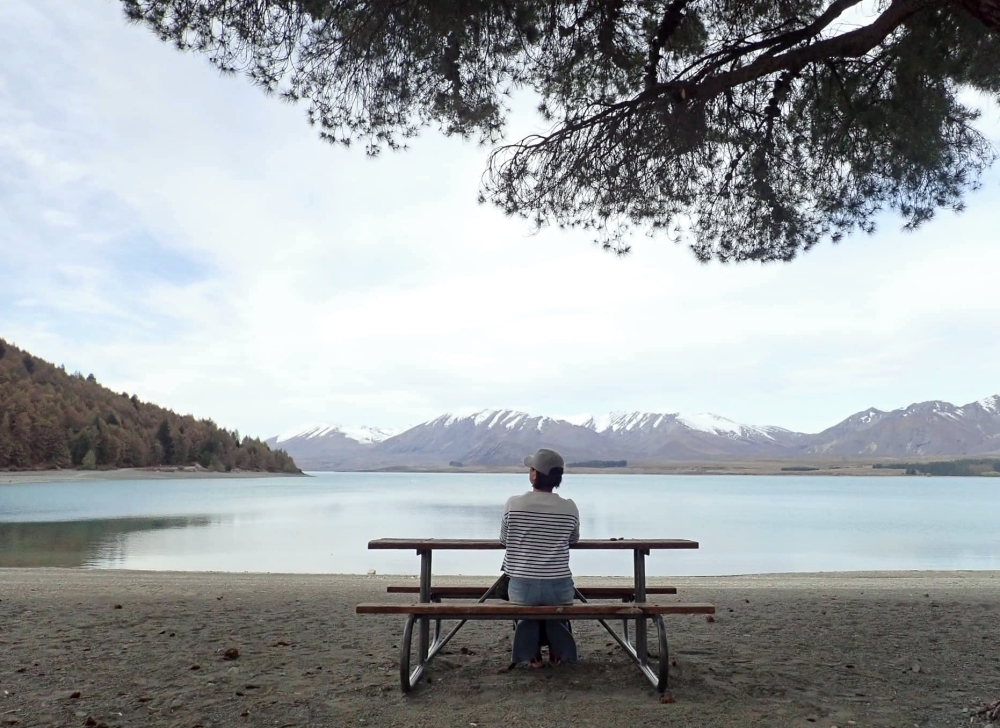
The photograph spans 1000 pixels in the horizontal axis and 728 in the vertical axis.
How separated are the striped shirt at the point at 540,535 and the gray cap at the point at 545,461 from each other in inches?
5.3

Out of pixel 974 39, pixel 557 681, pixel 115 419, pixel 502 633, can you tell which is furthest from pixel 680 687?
pixel 115 419

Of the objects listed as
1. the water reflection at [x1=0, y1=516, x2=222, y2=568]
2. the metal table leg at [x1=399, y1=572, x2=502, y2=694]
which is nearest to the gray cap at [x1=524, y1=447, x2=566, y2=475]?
the metal table leg at [x1=399, y1=572, x2=502, y2=694]

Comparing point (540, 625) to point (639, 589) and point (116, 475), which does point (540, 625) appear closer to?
point (639, 589)

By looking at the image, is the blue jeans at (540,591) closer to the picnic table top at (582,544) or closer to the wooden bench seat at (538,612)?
the wooden bench seat at (538,612)

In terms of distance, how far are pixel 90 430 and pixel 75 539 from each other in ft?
228

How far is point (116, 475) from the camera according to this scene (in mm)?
81688

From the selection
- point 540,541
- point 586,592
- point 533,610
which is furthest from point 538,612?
point 586,592

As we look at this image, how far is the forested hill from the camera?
7869 centimetres

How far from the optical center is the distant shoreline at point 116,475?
7275 cm

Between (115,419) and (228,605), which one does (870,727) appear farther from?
(115,419)

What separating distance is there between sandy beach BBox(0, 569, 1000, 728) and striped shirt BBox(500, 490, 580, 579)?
578 mm

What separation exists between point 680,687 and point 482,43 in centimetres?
461

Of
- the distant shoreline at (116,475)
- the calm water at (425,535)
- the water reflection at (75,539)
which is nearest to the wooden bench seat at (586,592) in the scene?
the calm water at (425,535)

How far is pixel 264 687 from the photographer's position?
13.4ft
